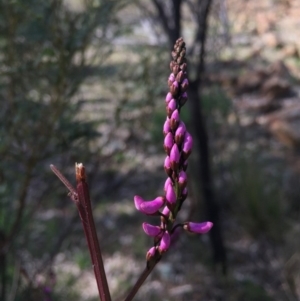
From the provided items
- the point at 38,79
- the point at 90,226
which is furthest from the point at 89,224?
the point at 38,79

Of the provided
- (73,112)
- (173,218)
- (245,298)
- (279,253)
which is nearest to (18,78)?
(73,112)

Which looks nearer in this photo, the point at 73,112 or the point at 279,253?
the point at 73,112

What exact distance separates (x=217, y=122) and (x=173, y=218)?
5259 mm

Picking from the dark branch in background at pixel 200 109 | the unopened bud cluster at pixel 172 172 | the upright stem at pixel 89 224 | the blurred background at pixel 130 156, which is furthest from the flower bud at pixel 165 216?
the dark branch in background at pixel 200 109

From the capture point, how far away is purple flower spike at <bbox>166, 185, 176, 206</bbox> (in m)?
0.77

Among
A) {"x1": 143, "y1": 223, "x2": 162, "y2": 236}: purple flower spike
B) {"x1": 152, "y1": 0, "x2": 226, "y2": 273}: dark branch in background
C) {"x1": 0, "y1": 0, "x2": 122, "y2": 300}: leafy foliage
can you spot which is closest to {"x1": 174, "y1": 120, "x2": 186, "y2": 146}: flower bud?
{"x1": 143, "y1": 223, "x2": 162, "y2": 236}: purple flower spike

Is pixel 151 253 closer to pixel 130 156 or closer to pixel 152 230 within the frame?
pixel 152 230

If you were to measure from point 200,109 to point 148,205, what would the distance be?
2712 mm

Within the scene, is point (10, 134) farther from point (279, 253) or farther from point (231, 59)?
point (231, 59)

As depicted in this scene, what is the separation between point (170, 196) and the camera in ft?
2.54

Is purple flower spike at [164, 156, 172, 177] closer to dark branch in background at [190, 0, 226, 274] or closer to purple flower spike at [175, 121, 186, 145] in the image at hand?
purple flower spike at [175, 121, 186, 145]

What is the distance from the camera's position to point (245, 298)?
3705 millimetres

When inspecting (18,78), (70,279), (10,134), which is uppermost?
(18,78)

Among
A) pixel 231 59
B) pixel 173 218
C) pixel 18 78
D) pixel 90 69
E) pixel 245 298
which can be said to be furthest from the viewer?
pixel 231 59
